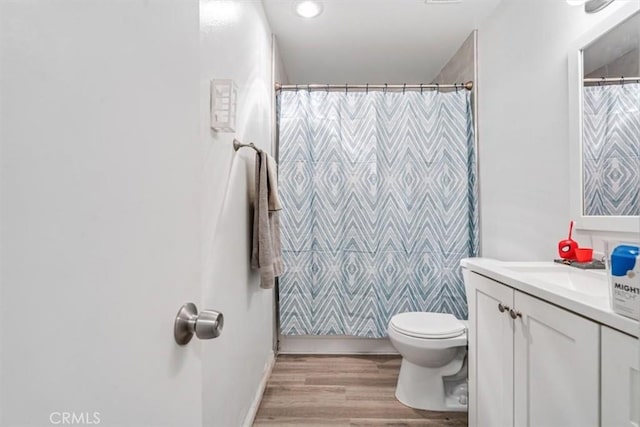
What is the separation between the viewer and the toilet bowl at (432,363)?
180 cm

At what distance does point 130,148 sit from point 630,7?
1694 millimetres

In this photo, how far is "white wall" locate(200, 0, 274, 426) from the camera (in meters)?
1.10

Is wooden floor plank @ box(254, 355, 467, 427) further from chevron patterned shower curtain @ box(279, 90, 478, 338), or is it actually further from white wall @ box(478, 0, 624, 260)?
white wall @ box(478, 0, 624, 260)

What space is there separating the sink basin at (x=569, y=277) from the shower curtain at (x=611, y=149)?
253 mm

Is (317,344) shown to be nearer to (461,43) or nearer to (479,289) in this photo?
(479,289)

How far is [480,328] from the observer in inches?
56.5

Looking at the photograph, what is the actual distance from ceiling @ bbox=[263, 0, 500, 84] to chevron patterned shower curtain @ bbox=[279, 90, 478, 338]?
17.8 inches

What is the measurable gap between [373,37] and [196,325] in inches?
100

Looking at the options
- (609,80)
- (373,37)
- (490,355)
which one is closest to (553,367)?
(490,355)

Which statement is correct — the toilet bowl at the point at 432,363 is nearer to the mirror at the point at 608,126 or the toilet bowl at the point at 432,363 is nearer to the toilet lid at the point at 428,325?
the toilet lid at the point at 428,325

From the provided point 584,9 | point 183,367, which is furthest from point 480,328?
point 584,9

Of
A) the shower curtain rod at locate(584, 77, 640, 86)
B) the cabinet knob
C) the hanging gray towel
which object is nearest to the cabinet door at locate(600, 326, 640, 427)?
the cabinet knob

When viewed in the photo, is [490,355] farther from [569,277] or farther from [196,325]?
[196,325]

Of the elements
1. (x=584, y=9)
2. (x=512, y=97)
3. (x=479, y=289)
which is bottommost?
(x=479, y=289)
